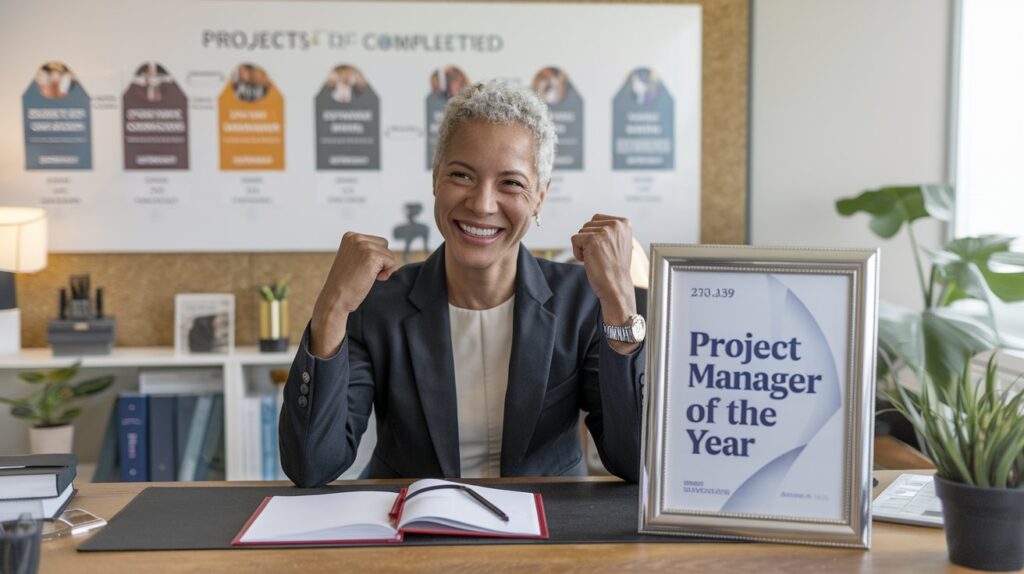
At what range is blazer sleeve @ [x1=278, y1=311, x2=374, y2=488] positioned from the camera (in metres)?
1.52

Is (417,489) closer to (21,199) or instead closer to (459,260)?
(459,260)

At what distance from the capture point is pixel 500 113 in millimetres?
1709

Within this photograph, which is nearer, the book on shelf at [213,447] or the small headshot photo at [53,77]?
the book on shelf at [213,447]

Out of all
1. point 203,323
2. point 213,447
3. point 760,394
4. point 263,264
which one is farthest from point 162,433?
point 760,394

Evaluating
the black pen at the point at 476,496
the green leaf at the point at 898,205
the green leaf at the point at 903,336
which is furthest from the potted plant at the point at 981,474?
the green leaf at the point at 898,205

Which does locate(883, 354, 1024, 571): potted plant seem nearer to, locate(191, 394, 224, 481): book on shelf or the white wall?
the white wall

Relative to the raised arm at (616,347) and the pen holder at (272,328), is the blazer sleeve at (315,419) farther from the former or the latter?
the pen holder at (272,328)

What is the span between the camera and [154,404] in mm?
3326

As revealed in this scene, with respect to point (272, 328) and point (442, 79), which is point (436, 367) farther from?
point (442, 79)

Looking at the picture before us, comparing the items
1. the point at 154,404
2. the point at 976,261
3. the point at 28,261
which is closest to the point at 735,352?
the point at 976,261

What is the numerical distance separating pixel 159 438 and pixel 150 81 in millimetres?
1357

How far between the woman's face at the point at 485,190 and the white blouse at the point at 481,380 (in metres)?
0.12

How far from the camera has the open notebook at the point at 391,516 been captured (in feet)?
4.03

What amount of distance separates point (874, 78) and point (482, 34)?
5.26 ft
